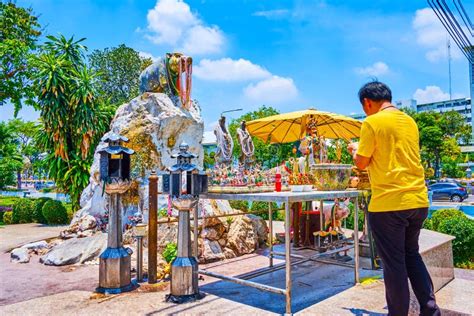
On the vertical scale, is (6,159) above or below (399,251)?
above

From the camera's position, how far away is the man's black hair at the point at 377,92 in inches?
107

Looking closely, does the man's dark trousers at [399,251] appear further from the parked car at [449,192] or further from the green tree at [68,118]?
the parked car at [449,192]

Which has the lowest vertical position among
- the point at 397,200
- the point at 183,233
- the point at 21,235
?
the point at 21,235

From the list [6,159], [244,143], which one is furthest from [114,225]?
[6,159]

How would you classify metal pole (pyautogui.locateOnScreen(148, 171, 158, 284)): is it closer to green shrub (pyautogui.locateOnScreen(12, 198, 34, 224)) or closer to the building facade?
green shrub (pyautogui.locateOnScreen(12, 198, 34, 224))

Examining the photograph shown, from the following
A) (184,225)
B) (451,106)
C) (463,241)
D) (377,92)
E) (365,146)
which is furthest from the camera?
(451,106)

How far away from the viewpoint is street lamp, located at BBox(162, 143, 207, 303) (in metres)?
3.86

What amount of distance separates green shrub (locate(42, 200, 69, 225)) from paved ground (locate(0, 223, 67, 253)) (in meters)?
0.40

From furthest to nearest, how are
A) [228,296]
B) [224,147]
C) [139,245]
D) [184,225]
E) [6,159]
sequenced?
[6,159]
[224,147]
[139,245]
[228,296]
[184,225]

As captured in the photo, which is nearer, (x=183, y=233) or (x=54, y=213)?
(x=183, y=233)

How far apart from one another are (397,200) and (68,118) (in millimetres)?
12246

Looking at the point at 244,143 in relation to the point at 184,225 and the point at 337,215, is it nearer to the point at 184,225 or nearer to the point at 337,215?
the point at 337,215

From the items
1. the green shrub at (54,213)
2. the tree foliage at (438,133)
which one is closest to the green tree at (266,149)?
the tree foliage at (438,133)

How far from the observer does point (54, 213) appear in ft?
43.1
